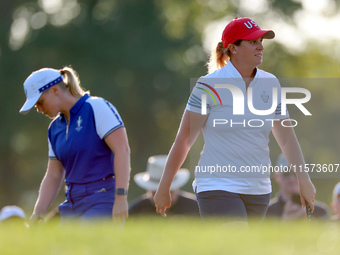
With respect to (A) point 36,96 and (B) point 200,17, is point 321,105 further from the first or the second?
(A) point 36,96

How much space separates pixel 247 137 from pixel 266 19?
30313 millimetres

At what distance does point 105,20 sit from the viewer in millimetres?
32844

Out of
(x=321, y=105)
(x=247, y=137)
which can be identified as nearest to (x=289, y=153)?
(x=247, y=137)

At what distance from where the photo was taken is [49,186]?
297 inches

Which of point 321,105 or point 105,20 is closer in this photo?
point 105,20

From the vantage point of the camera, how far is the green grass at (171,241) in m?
4.21

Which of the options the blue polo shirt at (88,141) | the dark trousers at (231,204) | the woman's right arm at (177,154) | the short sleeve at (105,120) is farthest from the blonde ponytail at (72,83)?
the dark trousers at (231,204)

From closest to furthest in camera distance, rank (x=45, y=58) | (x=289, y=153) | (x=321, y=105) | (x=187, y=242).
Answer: (x=187, y=242), (x=289, y=153), (x=45, y=58), (x=321, y=105)

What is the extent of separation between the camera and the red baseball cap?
6320 millimetres

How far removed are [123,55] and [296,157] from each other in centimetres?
2651

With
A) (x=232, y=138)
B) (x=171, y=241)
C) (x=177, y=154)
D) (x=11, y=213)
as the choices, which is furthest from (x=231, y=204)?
(x=11, y=213)

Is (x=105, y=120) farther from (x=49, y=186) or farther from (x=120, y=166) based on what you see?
(x=49, y=186)

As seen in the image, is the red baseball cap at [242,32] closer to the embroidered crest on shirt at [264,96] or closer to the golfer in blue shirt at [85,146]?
the embroidered crest on shirt at [264,96]

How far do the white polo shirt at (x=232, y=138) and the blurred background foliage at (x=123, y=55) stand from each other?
85.1ft
